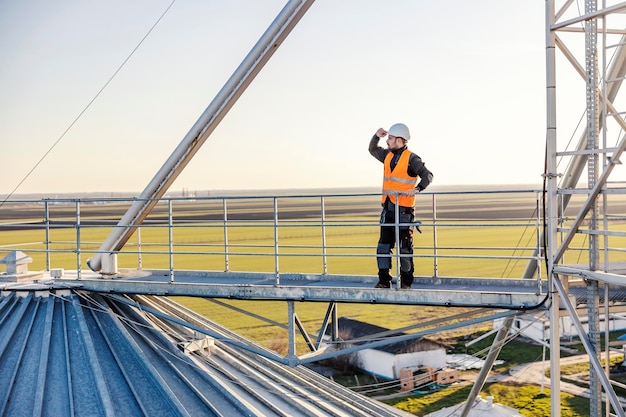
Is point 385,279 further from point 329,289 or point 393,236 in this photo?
point 329,289

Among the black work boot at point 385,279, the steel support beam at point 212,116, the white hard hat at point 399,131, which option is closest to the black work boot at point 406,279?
the black work boot at point 385,279

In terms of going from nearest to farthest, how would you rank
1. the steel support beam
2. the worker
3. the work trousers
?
the worker < the work trousers < the steel support beam

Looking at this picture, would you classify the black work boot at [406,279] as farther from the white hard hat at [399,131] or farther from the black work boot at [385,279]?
the white hard hat at [399,131]

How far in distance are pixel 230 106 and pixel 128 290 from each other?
11.7 ft

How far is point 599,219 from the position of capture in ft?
26.2

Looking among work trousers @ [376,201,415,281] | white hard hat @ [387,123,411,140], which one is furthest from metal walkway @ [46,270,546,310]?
white hard hat @ [387,123,411,140]

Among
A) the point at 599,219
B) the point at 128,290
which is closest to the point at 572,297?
the point at 599,219

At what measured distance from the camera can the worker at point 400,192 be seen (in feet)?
30.2

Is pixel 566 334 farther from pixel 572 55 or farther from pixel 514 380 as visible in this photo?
pixel 572 55

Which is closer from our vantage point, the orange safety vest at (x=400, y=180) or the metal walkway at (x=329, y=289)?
the metal walkway at (x=329, y=289)

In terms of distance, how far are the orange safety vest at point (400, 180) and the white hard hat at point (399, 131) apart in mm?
Answer: 230

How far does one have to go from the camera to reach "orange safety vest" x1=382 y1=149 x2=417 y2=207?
30.4 feet

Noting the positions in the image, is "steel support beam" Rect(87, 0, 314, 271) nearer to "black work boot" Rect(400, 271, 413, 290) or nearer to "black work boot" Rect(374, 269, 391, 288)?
"black work boot" Rect(374, 269, 391, 288)

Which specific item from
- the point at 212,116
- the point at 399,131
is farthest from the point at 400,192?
the point at 212,116
